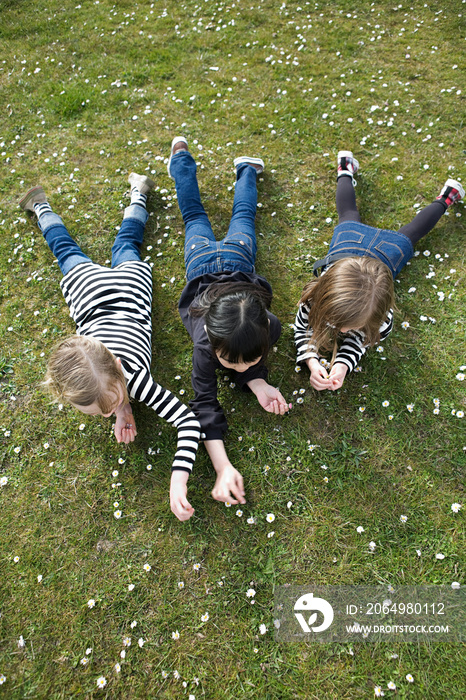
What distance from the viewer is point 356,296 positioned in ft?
9.44

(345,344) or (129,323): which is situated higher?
(129,323)

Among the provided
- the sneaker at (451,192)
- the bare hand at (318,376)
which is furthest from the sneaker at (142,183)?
the sneaker at (451,192)

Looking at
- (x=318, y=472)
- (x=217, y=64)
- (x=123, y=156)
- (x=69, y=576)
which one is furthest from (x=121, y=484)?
(x=217, y=64)

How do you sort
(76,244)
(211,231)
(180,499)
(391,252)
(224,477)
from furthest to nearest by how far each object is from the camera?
(76,244) → (211,231) → (391,252) → (224,477) → (180,499)

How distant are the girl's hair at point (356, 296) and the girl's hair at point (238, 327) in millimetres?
581

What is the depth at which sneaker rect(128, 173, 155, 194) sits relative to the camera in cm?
476

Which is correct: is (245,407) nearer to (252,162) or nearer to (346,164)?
(252,162)

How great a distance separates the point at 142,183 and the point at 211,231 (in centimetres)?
131

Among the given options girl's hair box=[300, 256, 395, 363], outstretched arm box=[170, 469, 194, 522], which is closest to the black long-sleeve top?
outstretched arm box=[170, 469, 194, 522]

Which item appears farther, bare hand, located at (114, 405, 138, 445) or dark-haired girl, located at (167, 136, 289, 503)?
bare hand, located at (114, 405, 138, 445)

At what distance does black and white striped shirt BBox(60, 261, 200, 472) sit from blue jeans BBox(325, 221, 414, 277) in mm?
1875

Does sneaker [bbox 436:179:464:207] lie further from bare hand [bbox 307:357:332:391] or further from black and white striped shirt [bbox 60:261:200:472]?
black and white striped shirt [bbox 60:261:200:472]

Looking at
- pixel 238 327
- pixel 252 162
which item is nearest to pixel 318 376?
pixel 238 327

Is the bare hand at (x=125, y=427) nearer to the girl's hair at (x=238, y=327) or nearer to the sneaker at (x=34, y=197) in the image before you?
the girl's hair at (x=238, y=327)
